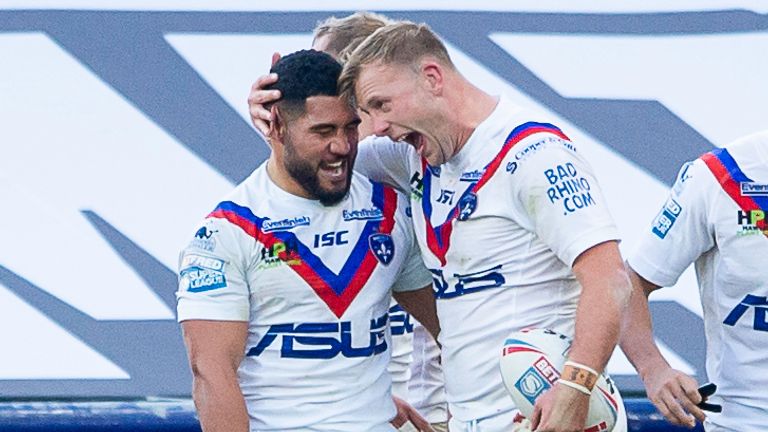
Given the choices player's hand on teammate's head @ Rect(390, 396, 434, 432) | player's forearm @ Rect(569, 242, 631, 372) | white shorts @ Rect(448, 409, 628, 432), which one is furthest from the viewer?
player's hand on teammate's head @ Rect(390, 396, 434, 432)

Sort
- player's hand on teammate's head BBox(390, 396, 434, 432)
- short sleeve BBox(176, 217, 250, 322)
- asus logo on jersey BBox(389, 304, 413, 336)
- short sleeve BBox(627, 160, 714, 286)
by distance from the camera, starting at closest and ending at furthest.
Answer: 1. short sleeve BBox(176, 217, 250, 322)
2. short sleeve BBox(627, 160, 714, 286)
3. player's hand on teammate's head BBox(390, 396, 434, 432)
4. asus logo on jersey BBox(389, 304, 413, 336)

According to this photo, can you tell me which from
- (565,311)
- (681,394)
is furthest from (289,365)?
(681,394)

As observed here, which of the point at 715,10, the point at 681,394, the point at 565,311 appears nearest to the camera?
the point at 565,311

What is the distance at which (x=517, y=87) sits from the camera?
14.7ft

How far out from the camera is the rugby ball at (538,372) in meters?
2.79

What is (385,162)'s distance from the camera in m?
3.29

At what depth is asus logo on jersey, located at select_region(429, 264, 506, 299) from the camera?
2957 mm

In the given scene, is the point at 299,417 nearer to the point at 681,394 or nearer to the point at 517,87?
the point at 681,394

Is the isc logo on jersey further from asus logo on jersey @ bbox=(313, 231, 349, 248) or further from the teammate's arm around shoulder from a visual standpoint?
asus logo on jersey @ bbox=(313, 231, 349, 248)

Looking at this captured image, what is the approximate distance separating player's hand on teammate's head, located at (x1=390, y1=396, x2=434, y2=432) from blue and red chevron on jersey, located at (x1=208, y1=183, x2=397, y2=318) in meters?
0.39

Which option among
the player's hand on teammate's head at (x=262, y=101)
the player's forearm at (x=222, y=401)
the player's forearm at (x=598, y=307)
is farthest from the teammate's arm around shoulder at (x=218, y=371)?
the player's forearm at (x=598, y=307)

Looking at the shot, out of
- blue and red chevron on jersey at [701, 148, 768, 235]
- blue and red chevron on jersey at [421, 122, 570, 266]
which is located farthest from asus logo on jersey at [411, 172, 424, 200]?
blue and red chevron on jersey at [701, 148, 768, 235]

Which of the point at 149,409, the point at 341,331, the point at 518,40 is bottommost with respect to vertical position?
the point at 149,409

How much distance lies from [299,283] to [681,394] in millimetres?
840
